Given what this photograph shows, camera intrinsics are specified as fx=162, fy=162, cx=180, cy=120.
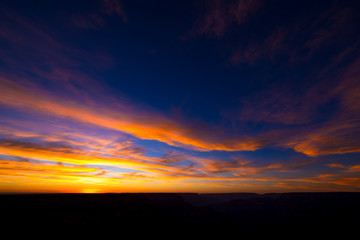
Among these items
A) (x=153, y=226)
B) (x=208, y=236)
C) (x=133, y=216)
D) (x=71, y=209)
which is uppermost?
(x=71, y=209)

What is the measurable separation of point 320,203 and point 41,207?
17497 centimetres

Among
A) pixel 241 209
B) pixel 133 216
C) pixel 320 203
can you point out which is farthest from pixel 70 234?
pixel 320 203

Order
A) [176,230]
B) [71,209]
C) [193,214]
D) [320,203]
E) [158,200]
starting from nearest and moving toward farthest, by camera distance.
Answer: [71,209] < [176,230] < [193,214] < [158,200] < [320,203]

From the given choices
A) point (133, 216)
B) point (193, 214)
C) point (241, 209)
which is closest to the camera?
point (133, 216)

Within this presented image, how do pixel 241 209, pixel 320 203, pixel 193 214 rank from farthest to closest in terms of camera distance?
1. pixel 241 209
2. pixel 320 203
3. pixel 193 214

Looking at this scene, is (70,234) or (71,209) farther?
(71,209)

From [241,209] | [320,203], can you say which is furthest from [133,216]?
[320,203]

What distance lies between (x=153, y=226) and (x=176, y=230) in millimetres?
8961

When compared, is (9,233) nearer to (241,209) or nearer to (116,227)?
(116,227)

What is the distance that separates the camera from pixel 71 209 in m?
35.8

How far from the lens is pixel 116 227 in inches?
1658

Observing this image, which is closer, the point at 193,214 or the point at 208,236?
the point at 208,236

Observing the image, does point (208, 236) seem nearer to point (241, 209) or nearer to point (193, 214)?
point (193, 214)

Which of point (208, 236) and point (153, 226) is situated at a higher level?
point (153, 226)
